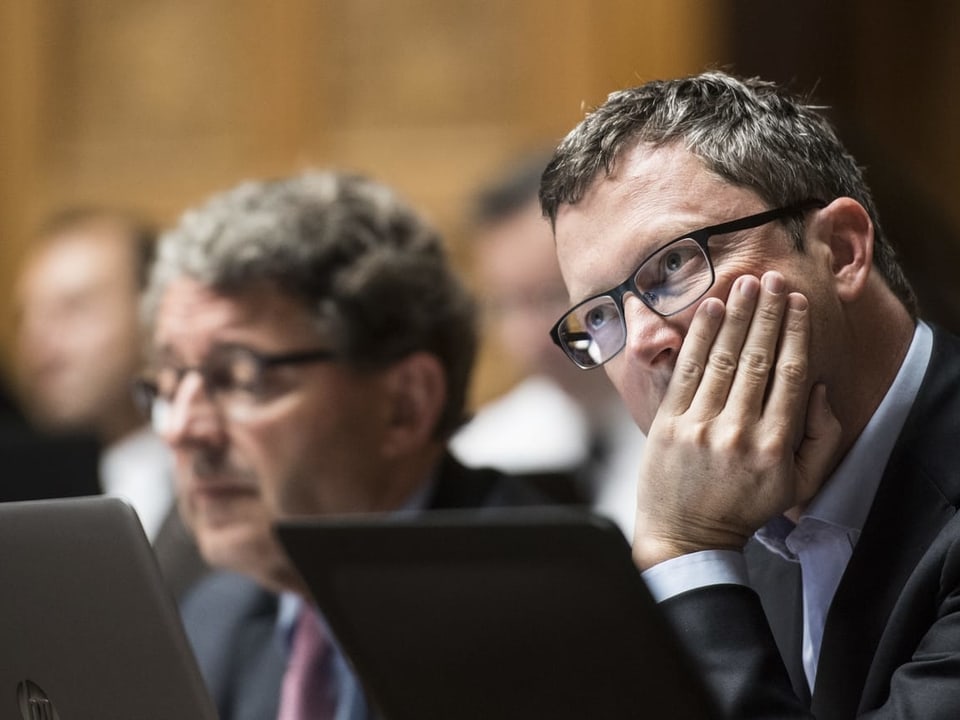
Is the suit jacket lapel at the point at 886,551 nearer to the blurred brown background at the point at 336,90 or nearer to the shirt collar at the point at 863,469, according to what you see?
the shirt collar at the point at 863,469

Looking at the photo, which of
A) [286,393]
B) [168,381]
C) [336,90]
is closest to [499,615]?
[286,393]

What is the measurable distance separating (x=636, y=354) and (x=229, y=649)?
4.04 feet

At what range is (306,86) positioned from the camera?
17.9 feet

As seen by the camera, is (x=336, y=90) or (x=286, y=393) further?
(x=336, y=90)

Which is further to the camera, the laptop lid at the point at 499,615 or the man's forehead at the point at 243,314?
the man's forehead at the point at 243,314

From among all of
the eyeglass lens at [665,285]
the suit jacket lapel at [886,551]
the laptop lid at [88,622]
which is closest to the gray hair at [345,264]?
the eyeglass lens at [665,285]

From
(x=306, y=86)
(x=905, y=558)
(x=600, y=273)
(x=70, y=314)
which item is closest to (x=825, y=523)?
(x=905, y=558)

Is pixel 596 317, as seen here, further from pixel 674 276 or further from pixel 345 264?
pixel 345 264

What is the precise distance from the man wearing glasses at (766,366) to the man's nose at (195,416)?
43.4 inches

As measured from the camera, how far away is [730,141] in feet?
5.35

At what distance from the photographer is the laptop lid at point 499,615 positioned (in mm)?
1214

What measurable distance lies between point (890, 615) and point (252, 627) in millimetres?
1401

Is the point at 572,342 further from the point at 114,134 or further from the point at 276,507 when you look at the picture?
the point at 114,134

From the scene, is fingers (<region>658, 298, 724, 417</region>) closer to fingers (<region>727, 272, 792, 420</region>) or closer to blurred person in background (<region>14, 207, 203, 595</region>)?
fingers (<region>727, 272, 792, 420</region>)
